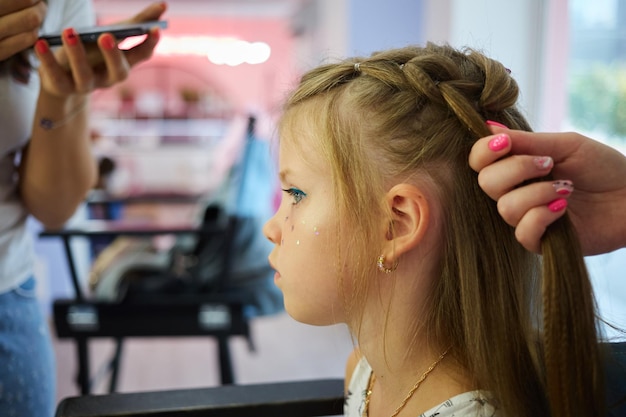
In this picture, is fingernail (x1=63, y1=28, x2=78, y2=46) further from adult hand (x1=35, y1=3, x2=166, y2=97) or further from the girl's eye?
the girl's eye

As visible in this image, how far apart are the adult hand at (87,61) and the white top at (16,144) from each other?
0.04 m

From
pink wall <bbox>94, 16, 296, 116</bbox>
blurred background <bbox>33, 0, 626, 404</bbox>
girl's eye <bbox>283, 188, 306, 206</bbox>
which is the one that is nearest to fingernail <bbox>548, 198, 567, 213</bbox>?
girl's eye <bbox>283, 188, 306, 206</bbox>

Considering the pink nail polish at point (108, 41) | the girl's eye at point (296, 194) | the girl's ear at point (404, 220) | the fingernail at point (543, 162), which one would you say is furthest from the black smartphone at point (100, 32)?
the fingernail at point (543, 162)

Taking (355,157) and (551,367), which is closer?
(551,367)

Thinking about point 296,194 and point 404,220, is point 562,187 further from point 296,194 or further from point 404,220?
point 296,194

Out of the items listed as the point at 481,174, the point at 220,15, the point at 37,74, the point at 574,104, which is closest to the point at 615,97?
the point at 574,104

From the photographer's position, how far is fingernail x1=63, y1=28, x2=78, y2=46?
80cm

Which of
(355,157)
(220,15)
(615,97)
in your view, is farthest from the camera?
(220,15)

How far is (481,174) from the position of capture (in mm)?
556

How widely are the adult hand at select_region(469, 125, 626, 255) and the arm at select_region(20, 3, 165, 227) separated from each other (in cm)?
54

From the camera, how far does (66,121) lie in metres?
0.94

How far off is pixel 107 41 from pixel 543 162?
1.91 feet

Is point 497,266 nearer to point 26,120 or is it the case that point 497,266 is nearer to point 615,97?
point 26,120

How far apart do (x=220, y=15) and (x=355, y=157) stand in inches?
321
